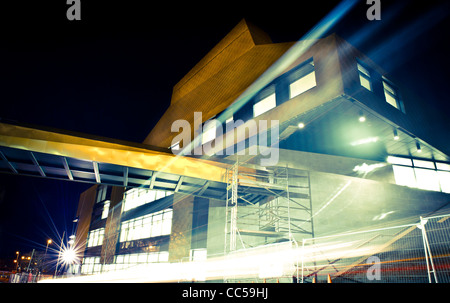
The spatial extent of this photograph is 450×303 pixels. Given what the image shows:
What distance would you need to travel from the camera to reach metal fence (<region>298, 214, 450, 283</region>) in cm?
671

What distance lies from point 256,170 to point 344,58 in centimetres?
741

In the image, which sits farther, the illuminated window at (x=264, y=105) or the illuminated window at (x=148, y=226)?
the illuminated window at (x=148, y=226)

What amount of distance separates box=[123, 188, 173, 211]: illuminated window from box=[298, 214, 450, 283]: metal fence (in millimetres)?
18591

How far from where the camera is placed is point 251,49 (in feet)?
55.9

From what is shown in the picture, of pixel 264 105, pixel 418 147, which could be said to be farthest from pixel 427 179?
pixel 264 105

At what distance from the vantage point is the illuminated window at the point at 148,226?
80.1 ft

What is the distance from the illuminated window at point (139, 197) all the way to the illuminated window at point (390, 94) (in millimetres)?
20948

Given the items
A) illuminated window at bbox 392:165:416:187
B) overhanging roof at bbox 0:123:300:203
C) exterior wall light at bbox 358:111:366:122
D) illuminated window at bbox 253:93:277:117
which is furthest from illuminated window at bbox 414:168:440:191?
illuminated window at bbox 253:93:277:117

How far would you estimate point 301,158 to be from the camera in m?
14.5

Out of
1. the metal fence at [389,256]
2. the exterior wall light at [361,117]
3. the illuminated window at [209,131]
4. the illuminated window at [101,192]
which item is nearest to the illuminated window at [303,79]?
the exterior wall light at [361,117]

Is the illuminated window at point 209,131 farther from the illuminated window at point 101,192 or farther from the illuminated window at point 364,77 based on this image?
the illuminated window at point 101,192

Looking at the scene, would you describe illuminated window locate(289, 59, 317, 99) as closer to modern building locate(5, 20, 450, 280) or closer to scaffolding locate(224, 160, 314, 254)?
modern building locate(5, 20, 450, 280)

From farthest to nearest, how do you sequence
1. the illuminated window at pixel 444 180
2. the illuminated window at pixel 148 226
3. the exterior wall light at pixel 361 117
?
1. the illuminated window at pixel 148 226
2. the illuminated window at pixel 444 180
3. the exterior wall light at pixel 361 117
